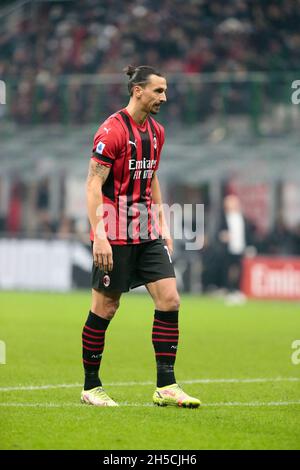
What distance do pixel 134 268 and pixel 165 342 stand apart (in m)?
0.55

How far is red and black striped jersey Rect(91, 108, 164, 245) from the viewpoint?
23.0ft

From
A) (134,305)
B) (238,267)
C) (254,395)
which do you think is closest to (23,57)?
(238,267)

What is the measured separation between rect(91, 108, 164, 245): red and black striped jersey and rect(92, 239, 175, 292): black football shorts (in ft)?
0.20

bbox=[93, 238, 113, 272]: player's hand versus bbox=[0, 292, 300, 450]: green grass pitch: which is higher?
bbox=[93, 238, 113, 272]: player's hand

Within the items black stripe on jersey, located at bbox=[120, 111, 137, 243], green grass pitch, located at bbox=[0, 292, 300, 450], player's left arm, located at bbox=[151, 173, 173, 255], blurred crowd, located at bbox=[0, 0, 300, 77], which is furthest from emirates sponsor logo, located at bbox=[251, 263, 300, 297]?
black stripe on jersey, located at bbox=[120, 111, 137, 243]

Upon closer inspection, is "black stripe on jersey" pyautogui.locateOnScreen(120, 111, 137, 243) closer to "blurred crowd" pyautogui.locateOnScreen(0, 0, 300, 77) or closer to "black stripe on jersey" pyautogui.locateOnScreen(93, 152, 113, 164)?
"black stripe on jersey" pyautogui.locateOnScreen(93, 152, 113, 164)

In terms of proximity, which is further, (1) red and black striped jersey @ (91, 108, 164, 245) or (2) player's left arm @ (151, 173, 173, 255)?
(2) player's left arm @ (151, 173, 173, 255)

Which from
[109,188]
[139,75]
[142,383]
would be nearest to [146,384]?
[142,383]

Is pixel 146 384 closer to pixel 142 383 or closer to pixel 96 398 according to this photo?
pixel 142 383

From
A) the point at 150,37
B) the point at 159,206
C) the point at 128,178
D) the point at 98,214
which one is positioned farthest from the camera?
the point at 150,37

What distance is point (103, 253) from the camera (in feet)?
22.5

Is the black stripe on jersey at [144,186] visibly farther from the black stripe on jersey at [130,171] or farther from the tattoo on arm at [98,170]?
the tattoo on arm at [98,170]

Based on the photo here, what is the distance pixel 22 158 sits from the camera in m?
23.6

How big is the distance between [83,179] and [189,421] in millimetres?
16983
